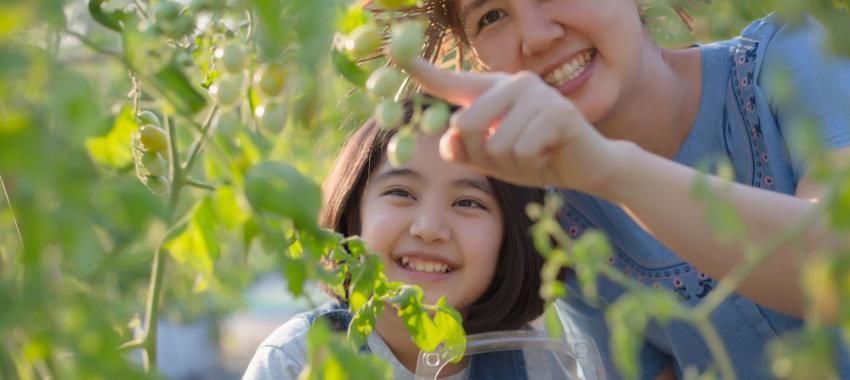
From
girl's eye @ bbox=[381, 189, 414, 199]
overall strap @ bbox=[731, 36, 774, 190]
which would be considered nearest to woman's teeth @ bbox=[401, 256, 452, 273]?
girl's eye @ bbox=[381, 189, 414, 199]

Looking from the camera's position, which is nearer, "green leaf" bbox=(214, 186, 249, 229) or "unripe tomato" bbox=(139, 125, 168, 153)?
"green leaf" bbox=(214, 186, 249, 229)

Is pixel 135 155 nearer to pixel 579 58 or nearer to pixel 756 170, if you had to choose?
pixel 579 58

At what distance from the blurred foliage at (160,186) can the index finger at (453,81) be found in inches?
3.7

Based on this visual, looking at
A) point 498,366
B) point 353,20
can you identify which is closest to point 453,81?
point 353,20

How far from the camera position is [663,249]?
1.81 m

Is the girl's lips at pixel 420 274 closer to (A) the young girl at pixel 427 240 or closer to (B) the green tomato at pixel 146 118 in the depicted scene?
(A) the young girl at pixel 427 240

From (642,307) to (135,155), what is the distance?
1.80ft

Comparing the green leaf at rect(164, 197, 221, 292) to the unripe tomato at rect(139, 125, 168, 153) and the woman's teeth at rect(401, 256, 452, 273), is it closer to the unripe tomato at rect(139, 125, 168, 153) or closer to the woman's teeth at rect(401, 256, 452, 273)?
the unripe tomato at rect(139, 125, 168, 153)

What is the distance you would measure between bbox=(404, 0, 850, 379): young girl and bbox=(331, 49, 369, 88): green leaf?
0.08 metres

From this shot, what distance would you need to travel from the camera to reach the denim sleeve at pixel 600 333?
6.43 ft

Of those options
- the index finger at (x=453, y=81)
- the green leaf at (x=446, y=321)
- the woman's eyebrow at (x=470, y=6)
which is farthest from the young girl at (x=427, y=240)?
the index finger at (x=453, y=81)

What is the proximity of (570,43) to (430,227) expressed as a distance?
0.36 meters

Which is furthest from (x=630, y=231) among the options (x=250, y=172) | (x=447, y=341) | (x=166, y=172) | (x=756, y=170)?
(x=250, y=172)

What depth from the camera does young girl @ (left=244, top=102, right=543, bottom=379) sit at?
5.76 feet
